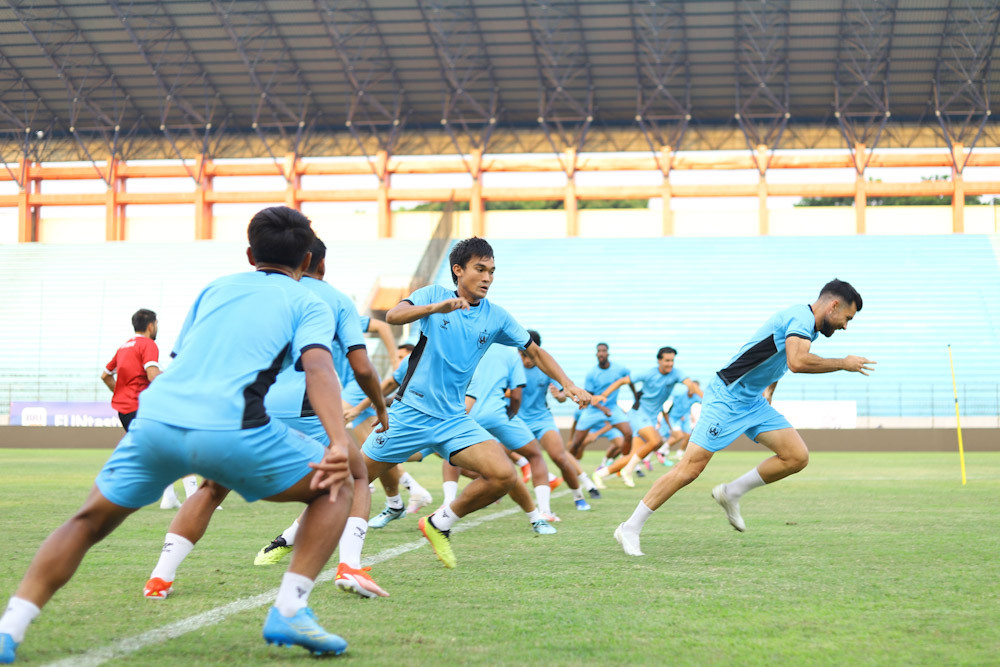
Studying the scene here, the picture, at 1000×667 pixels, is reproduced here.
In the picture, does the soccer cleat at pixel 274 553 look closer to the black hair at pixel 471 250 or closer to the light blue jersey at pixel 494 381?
the black hair at pixel 471 250

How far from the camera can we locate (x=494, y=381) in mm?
11000

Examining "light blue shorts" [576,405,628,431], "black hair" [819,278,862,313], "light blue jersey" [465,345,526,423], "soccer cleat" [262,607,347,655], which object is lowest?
"soccer cleat" [262,607,347,655]

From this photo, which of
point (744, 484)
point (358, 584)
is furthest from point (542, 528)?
point (358, 584)

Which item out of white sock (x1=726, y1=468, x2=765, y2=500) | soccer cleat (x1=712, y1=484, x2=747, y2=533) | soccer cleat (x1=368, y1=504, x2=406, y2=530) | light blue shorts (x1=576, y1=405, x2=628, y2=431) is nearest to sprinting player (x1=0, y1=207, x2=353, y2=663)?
white sock (x1=726, y1=468, x2=765, y2=500)

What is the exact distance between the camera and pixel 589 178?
45.9 m

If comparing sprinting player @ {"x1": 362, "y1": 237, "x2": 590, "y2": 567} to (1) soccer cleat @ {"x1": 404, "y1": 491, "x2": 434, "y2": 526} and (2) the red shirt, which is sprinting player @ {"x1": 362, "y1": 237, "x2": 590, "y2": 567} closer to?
(1) soccer cleat @ {"x1": 404, "y1": 491, "x2": 434, "y2": 526}

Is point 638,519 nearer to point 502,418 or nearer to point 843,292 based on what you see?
point 843,292

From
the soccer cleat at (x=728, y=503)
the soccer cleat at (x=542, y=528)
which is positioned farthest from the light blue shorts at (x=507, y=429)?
the soccer cleat at (x=728, y=503)

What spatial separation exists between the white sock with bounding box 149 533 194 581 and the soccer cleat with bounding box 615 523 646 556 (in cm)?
319

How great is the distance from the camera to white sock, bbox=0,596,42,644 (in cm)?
389

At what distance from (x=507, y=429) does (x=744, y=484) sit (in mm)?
2869

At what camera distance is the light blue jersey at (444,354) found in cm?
705

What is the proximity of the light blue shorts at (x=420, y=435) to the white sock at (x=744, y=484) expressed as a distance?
2.46m

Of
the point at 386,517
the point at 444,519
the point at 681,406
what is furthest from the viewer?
the point at 681,406
